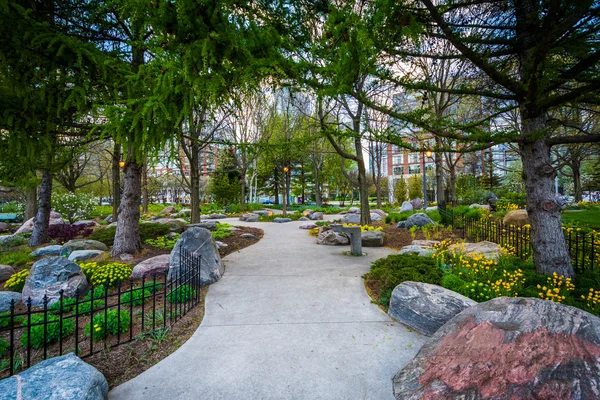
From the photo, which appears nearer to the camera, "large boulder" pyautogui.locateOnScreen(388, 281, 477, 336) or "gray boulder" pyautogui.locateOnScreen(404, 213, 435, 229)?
"large boulder" pyautogui.locateOnScreen(388, 281, 477, 336)

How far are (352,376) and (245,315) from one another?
193 centimetres

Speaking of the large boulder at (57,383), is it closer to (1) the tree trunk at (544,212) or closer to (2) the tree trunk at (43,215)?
(1) the tree trunk at (544,212)

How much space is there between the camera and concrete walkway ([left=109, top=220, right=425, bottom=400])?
2.46 metres

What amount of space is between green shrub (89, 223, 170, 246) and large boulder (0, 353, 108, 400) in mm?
7110

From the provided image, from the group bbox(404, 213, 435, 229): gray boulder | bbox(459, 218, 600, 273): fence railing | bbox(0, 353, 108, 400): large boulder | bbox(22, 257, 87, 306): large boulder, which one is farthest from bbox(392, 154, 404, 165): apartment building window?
bbox(0, 353, 108, 400): large boulder

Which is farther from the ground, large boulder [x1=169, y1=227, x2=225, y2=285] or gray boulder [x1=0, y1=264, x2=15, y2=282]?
large boulder [x1=169, y1=227, x2=225, y2=285]

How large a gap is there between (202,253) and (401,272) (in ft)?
13.6

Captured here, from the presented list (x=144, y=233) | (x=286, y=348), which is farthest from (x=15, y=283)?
(x=286, y=348)

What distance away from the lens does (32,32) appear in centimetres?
377

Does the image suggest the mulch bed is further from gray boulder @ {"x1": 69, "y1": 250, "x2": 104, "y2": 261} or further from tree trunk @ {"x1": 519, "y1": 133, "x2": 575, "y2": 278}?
tree trunk @ {"x1": 519, "y1": 133, "x2": 575, "y2": 278}

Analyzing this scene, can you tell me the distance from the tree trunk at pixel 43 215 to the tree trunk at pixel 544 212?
13.7m

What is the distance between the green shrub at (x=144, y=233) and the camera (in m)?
8.95

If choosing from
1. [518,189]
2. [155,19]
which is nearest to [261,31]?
[155,19]

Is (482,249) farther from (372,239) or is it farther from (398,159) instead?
(398,159)
